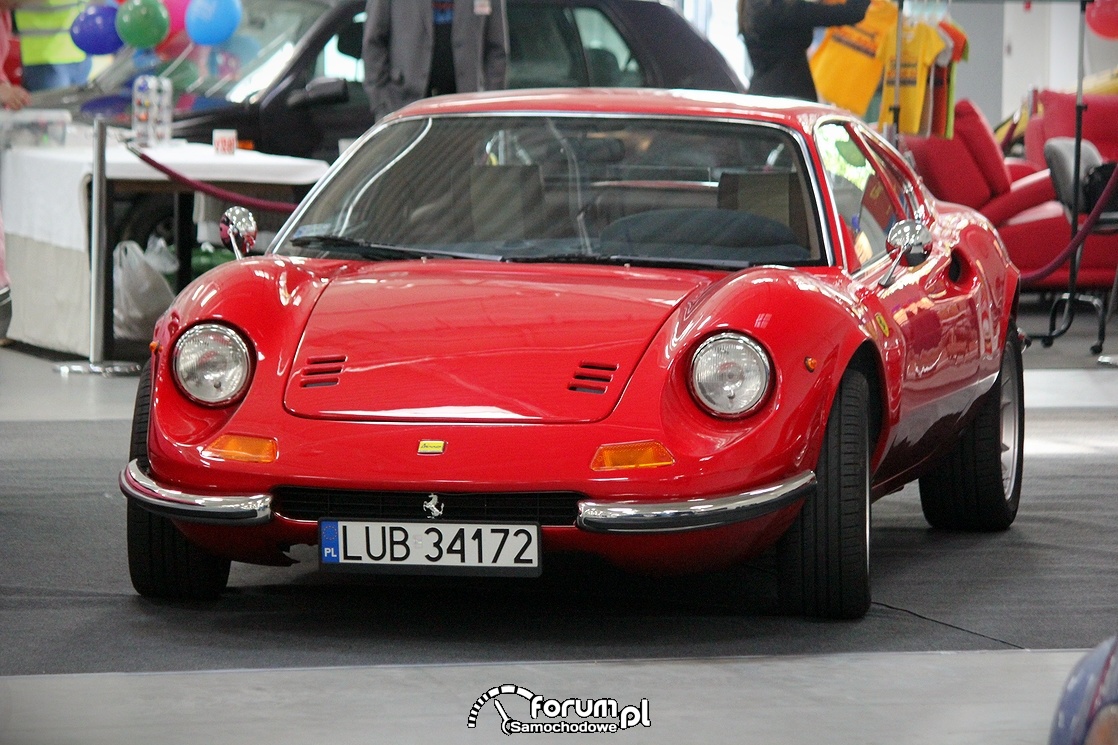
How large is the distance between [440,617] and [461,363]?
1.90 ft

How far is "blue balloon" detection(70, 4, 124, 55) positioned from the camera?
38.3ft

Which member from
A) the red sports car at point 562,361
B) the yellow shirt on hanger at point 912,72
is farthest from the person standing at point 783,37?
the red sports car at point 562,361

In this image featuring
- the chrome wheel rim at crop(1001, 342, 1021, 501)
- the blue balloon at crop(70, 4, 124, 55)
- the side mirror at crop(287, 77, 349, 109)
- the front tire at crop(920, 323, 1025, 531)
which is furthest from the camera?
the blue balloon at crop(70, 4, 124, 55)

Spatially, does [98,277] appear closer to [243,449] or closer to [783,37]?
[783,37]

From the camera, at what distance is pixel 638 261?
437cm

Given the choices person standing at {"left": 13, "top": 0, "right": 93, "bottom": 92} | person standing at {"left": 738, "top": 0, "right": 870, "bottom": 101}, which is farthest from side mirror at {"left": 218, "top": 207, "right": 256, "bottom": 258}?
person standing at {"left": 13, "top": 0, "right": 93, "bottom": 92}

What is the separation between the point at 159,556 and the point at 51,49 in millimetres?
9923

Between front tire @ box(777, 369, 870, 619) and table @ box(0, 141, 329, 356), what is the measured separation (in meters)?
5.24

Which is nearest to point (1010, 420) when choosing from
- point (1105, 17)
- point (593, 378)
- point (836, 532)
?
point (836, 532)

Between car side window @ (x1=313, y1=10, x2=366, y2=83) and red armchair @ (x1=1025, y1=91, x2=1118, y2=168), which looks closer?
car side window @ (x1=313, y1=10, x2=366, y2=83)

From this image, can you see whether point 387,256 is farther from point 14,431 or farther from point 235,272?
A: point 14,431

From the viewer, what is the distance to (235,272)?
4.14 metres

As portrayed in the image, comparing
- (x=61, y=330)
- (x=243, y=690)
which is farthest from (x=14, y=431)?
(x=243, y=690)

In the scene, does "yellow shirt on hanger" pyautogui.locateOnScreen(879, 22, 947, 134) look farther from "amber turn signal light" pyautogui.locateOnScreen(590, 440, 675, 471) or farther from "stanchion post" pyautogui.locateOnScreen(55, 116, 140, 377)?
"amber turn signal light" pyautogui.locateOnScreen(590, 440, 675, 471)
